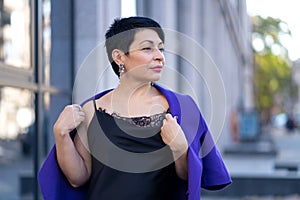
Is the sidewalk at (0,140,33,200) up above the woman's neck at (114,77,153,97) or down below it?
below

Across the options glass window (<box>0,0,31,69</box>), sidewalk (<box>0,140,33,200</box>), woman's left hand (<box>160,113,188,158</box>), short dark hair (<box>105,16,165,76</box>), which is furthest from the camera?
sidewalk (<box>0,140,33,200</box>)

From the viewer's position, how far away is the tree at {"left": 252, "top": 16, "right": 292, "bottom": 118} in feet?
197

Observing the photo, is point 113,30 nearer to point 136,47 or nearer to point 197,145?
point 136,47

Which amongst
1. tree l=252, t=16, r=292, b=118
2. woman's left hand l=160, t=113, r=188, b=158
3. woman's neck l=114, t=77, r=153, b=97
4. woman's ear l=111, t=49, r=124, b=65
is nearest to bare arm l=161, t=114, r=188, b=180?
woman's left hand l=160, t=113, r=188, b=158

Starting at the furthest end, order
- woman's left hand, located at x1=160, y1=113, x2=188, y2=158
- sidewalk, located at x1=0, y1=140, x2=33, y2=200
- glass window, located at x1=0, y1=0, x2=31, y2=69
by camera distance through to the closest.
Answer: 1. sidewalk, located at x1=0, y1=140, x2=33, y2=200
2. glass window, located at x1=0, y1=0, x2=31, y2=69
3. woman's left hand, located at x1=160, y1=113, x2=188, y2=158

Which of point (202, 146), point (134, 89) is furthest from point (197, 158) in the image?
point (134, 89)

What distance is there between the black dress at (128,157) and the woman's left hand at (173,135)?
0.05 m

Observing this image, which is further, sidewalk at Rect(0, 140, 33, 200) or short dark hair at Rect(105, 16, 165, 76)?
sidewalk at Rect(0, 140, 33, 200)

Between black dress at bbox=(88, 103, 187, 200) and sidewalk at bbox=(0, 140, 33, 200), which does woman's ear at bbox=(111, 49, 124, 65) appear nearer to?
black dress at bbox=(88, 103, 187, 200)

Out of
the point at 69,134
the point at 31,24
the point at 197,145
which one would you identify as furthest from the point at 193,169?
the point at 31,24

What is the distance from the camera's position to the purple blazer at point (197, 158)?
88.4 inches

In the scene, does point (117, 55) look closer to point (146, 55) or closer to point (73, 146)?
point (146, 55)

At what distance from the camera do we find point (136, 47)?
223 centimetres

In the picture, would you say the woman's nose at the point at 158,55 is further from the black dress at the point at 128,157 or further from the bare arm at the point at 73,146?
the bare arm at the point at 73,146
